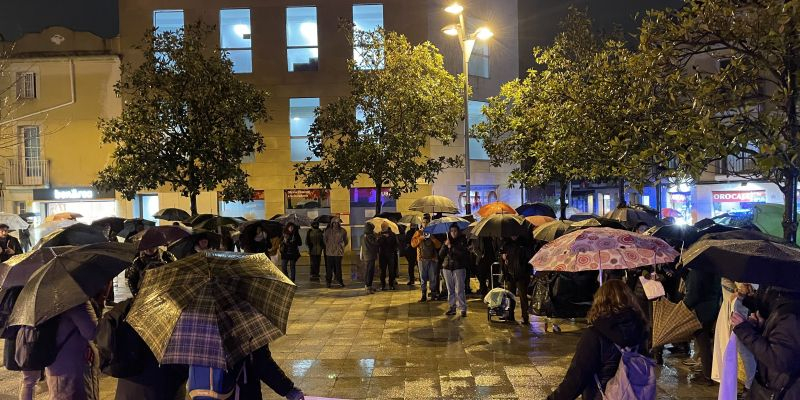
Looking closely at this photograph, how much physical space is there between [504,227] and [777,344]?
261 inches

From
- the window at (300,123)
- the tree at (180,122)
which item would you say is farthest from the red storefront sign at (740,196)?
the tree at (180,122)

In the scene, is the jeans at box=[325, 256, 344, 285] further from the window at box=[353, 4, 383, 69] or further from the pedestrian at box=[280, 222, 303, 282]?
the window at box=[353, 4, 383, 69]

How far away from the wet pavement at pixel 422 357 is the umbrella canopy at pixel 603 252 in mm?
1472

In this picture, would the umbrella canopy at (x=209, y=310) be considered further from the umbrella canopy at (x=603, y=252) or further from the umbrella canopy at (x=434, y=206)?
the umbrella canopy at (x=434, y=206)

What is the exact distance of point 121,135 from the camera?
15.7m

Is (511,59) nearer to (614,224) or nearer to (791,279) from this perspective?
(614,224)

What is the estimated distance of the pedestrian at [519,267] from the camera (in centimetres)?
1025

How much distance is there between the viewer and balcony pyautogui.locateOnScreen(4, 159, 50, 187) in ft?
79.0

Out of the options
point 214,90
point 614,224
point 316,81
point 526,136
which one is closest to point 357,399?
point 614,224

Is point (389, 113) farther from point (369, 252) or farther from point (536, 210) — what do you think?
point (536, 210)

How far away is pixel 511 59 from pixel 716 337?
2251 cm

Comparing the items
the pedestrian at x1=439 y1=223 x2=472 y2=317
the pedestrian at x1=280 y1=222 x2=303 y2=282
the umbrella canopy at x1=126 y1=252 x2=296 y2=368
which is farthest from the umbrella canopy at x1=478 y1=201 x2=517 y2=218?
the umbrella canopy at x1=126 y1=252 x2=296 y2=368

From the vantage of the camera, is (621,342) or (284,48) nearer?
(621,342)

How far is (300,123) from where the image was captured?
80.3 feet
